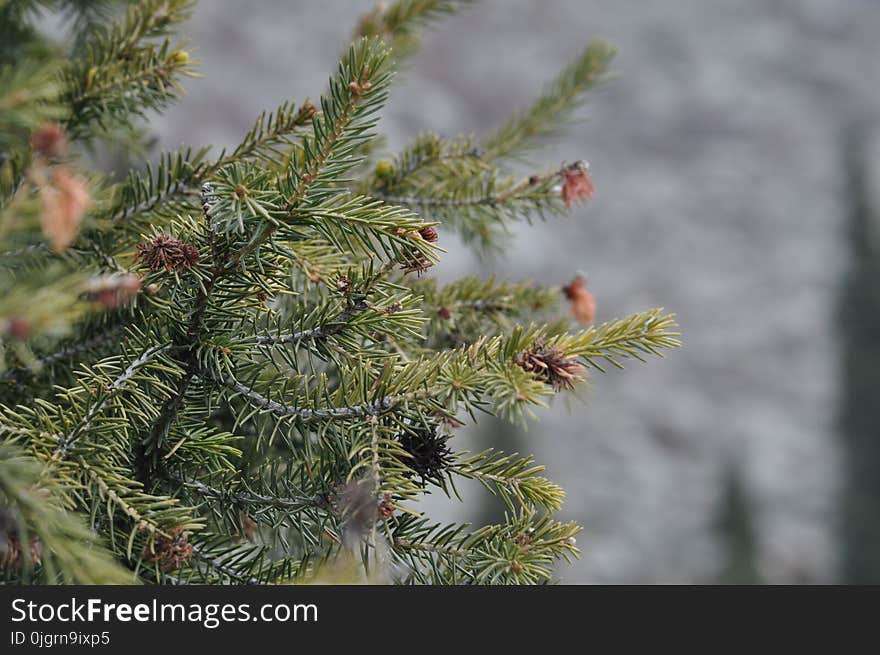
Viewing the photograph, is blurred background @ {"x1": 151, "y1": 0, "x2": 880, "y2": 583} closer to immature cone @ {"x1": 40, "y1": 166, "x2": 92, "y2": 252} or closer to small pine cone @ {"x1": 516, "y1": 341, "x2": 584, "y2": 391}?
small pine cone @ {"x1": 516, "y1": 341, "x2": 584, "y2": 391}

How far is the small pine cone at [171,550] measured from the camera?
0.41 metres

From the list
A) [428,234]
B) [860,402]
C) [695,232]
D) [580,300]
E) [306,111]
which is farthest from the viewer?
[695,232]

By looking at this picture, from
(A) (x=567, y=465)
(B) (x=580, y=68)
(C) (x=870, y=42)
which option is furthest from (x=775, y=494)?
(B) (x=580, y=68)

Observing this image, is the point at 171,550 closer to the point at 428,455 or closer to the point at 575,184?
the point at 428,455

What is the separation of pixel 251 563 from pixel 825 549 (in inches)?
340

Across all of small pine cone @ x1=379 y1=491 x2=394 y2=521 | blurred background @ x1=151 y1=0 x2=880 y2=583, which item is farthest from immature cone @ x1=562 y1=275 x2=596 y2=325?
blurred background @ x1=151 y1=0 x2=880 y2=583

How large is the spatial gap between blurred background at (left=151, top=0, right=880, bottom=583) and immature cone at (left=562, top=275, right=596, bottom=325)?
566 cm

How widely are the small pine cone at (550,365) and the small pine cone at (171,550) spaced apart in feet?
0.71

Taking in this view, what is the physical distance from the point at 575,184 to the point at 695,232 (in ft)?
32.1

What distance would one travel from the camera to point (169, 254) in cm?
43

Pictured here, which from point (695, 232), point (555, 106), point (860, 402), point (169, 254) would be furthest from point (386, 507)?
point (695, 232)

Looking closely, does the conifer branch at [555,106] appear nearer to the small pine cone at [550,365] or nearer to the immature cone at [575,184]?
the immature cone at [575,184]

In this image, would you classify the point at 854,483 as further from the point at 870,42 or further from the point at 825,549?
the point at 870,42

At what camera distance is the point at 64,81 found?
0.61 meters
